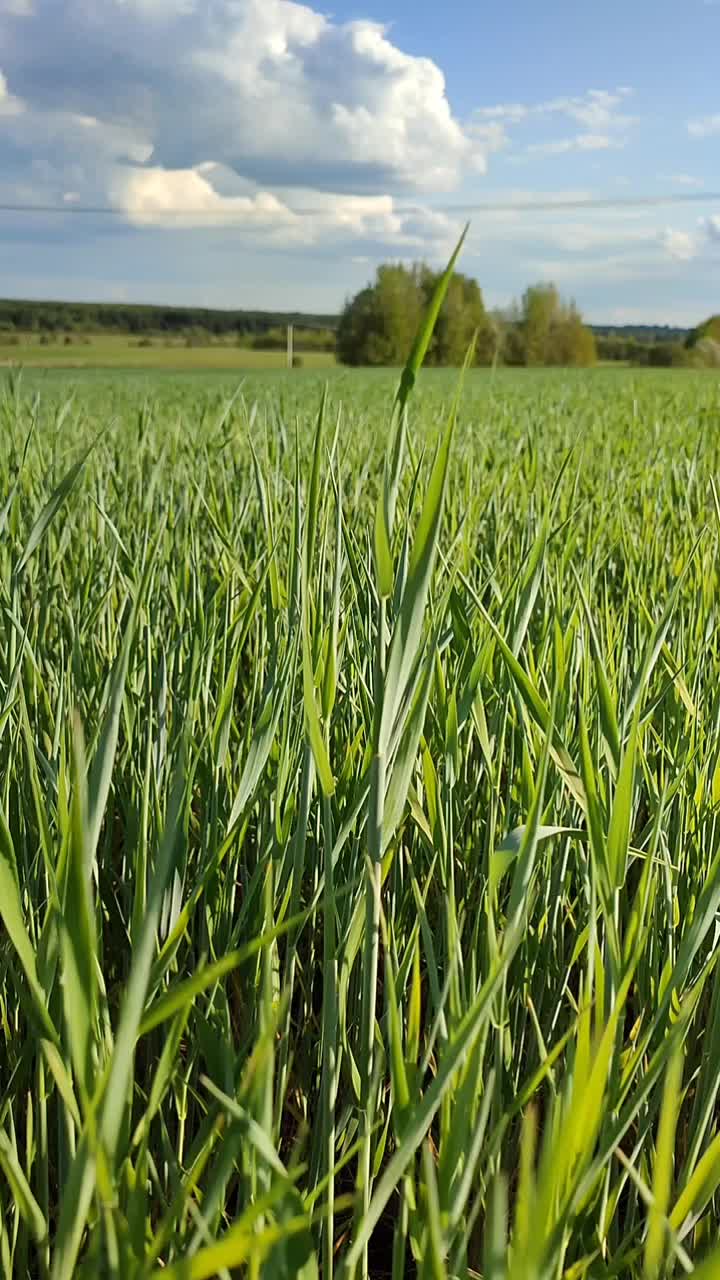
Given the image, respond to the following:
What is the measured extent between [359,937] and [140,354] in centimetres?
3266

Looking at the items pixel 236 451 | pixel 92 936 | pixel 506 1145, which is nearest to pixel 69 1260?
pixel 92 936

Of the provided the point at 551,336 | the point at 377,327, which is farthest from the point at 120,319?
the point at 551,336

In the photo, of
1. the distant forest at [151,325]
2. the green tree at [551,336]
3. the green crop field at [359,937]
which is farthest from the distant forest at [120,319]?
the green crop field at [359,937]

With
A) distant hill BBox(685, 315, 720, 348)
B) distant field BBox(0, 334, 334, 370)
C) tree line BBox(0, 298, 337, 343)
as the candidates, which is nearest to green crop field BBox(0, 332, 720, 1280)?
distant field BBox(0, 334, 334, 370)

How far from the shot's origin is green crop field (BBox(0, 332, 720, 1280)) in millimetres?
361

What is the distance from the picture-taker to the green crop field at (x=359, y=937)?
0.36 meters

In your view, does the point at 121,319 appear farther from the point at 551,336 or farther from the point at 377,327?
the point at 551,336

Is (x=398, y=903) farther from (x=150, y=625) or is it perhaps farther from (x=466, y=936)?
(x=150, y=625)

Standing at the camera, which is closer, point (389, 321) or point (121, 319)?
point (121, 319)

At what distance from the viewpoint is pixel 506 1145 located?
0.63 meters

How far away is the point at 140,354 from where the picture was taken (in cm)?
3120

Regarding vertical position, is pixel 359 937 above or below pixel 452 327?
below

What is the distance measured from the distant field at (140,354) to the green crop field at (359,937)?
24.4 meters

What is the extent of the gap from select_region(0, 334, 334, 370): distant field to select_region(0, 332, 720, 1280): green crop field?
79.9 ft
